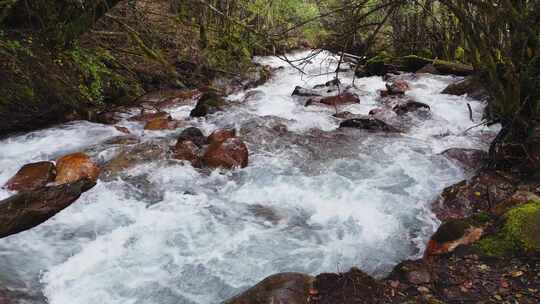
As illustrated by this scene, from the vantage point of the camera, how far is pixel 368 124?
7.79 meters

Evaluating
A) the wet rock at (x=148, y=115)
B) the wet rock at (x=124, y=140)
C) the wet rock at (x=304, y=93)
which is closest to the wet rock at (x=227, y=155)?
the wet rock at (x=124, y=140)

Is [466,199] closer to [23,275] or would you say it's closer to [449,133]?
[449,133]

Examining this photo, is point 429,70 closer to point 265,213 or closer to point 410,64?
point 410,64

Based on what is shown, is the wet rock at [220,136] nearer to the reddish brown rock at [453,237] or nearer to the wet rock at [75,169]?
the wet rock at [75,169]

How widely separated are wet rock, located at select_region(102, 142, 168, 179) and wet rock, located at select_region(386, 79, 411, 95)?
6.41m

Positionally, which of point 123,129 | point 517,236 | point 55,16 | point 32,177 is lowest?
point 123,129

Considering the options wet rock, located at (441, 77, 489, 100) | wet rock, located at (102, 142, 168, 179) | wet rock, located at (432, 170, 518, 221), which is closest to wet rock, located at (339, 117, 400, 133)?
wet rock, located at (432, 170, 518, 221)

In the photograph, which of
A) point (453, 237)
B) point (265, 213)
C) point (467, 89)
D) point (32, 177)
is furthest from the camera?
point (467, 89)

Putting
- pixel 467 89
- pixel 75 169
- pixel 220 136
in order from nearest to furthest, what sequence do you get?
1. pixel 75 169
2. pixel 220 136
3. pixel 467 89

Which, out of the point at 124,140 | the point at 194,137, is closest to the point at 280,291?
the point at 194,137

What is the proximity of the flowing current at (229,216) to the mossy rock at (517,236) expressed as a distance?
0.66 meters

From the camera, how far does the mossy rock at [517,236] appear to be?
326 cm

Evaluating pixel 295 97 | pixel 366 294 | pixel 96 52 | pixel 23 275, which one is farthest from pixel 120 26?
pixel 366 294

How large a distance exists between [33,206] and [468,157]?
18.2 ft
